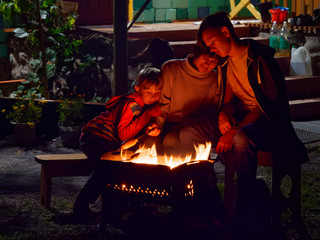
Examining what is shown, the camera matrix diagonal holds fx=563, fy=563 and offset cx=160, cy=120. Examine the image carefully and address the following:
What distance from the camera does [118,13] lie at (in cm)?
573

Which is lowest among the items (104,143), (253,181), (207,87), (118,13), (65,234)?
(65,234)

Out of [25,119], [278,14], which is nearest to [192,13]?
[278,14]

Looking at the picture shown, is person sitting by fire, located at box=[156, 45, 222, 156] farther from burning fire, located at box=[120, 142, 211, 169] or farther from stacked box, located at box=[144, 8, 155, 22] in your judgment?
stacked box, located at box=[144, 8, 155, 22]

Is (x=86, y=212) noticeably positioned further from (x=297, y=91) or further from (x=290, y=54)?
(x=290, y=54)

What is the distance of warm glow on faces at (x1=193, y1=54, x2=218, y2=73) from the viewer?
4.23 m

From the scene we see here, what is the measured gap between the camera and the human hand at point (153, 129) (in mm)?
4293

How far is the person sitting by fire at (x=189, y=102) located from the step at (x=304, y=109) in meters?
4.68

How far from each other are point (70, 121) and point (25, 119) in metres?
0.67

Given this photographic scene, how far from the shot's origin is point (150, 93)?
169 inches

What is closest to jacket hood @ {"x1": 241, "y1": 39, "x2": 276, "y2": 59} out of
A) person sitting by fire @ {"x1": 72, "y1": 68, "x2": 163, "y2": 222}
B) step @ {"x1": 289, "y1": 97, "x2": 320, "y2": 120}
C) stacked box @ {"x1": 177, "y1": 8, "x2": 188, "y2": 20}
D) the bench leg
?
person sitting by fire @ {"x1": 72, "y1": 68, "x2": 163, "y2": 222}

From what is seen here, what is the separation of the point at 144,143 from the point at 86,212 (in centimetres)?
77

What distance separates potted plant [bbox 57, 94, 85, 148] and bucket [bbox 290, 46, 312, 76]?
13.0 feet

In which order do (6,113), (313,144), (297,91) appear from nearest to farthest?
(313,144) < (6,113) < (297,91)

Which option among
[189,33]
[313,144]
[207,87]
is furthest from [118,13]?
[189,33]
